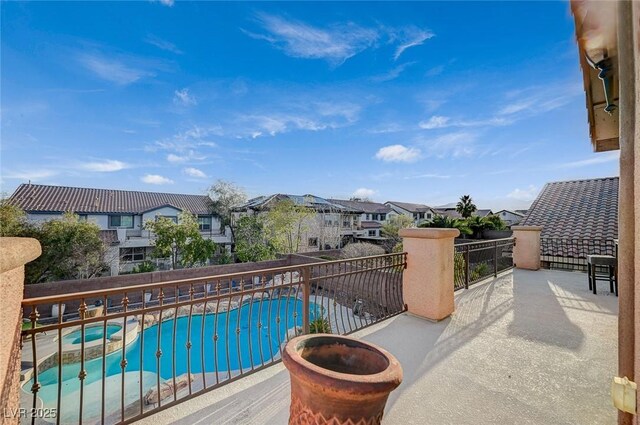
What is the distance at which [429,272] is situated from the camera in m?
4.24

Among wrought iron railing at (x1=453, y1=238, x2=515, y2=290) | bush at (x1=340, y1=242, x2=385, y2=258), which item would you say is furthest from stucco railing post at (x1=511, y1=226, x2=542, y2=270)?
bush at (x1=340, y1=242, x2=385, y2=258)

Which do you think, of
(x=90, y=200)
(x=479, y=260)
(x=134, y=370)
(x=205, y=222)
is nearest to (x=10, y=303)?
(x=479, y=260)

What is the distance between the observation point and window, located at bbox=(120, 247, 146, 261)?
20.7 meters

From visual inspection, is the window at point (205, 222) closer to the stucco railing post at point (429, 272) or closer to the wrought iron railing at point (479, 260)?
the wrought iron railing at point (479, 260)

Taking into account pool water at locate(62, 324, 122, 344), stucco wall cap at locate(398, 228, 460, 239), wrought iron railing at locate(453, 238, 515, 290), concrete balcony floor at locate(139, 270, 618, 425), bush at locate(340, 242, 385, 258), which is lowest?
pool water at locate(62, 324, 122, 344)

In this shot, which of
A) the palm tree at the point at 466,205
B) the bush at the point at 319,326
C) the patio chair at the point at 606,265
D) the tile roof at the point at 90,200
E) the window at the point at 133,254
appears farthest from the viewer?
the palm tree at the point at 466,205

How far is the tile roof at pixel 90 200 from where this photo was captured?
19.9 m

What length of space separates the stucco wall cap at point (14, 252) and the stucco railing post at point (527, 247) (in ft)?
31.6

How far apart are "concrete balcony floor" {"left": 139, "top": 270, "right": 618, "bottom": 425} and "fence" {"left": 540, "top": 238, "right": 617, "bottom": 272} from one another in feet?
15.2

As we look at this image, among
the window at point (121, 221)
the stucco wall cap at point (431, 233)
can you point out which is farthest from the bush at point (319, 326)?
the window at point (121, 221)

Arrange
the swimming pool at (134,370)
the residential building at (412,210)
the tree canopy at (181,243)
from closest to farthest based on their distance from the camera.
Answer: the swimming pool at (134,370) < the tree canopy at (181,243) < the residential building at (412,210)

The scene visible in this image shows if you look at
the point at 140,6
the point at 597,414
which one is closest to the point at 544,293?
the point at 597,414

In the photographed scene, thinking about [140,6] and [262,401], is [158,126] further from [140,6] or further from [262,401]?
[262,401]

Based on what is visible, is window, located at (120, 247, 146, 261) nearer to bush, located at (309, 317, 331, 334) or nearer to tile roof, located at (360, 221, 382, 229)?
bush, located at (309, 317, 331, 334)
